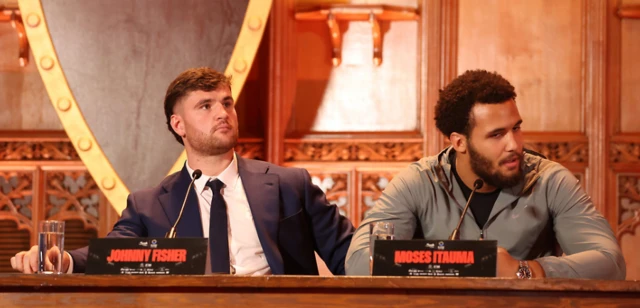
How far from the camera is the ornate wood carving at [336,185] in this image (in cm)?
403

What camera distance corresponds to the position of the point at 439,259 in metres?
1.93

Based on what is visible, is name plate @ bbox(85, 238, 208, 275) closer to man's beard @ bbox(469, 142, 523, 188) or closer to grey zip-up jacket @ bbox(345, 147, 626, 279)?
grey zip-up jacket @ bbox(345, 147, 626, 279)

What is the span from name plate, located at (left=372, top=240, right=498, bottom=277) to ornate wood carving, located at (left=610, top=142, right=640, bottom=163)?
222 centimetres

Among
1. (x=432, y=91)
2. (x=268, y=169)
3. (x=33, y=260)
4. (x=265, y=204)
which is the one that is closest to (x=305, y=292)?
(x=33, y=260)

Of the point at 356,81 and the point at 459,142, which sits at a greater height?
the point at 356,81

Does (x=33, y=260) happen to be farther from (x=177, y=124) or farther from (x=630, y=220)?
(x=630, y=220)

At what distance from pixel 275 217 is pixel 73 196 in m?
1.69

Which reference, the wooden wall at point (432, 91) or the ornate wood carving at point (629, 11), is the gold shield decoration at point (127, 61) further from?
the ornate wood carving at point (629, 11)

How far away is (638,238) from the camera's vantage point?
3.90 meters

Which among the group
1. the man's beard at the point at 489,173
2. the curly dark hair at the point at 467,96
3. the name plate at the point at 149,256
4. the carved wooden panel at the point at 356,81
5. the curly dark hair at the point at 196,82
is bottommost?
the name plate at the point at 149,256

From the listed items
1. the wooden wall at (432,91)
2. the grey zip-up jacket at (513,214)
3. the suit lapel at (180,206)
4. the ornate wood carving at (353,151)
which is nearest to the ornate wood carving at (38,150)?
the wooden wall at (432,91)

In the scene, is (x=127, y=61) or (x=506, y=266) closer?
(x=506, y=266)

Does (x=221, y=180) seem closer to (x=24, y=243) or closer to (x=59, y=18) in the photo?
(x=59, y=18)

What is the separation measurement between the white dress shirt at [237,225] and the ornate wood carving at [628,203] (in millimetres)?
1868
